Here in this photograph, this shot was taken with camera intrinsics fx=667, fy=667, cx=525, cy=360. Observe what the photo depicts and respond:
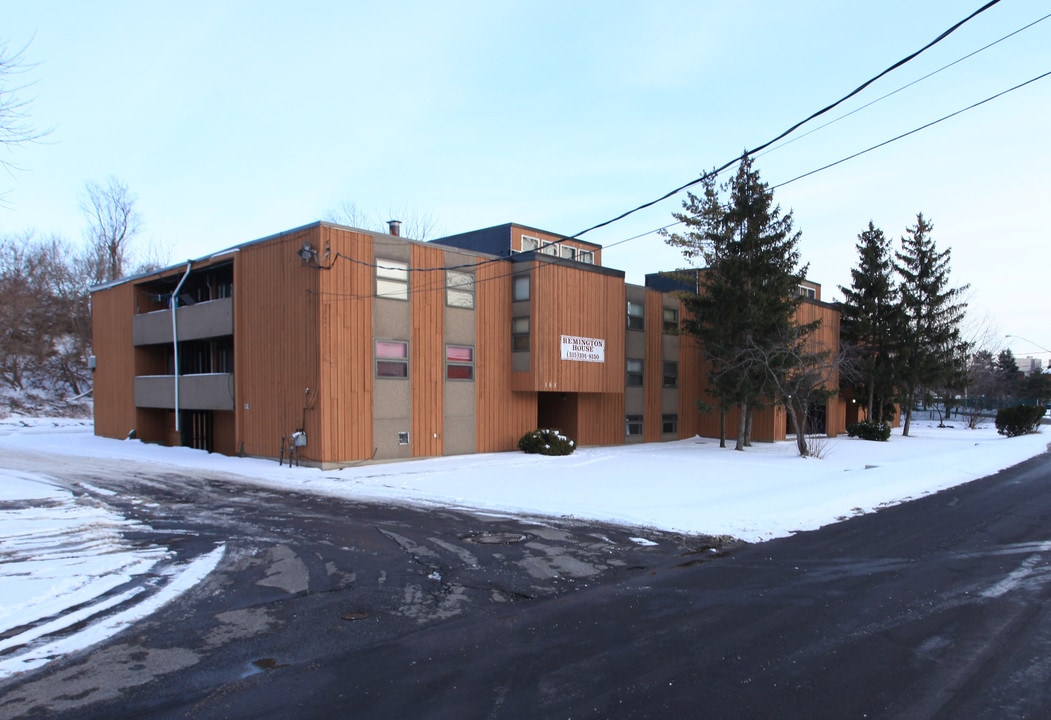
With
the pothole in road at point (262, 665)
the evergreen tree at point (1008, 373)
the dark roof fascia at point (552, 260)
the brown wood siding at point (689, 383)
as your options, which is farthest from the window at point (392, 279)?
the evergreen tree at point (1008, 373)

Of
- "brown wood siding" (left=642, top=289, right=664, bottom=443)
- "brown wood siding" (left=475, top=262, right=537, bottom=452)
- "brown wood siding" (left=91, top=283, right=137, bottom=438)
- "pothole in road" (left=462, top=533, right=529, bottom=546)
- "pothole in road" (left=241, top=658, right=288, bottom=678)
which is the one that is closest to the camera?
"pothole in road" (left=241, top=658, right=288, bottom=678)

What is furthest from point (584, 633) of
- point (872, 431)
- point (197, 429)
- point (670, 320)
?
point (872, 431)

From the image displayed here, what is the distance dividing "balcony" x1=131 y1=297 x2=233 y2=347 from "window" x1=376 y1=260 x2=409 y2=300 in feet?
18.1

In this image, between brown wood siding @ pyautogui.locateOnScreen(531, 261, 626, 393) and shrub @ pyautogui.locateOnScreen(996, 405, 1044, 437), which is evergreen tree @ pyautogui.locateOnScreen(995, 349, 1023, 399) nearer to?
shrub @ pyautogui.locateOnScreen(996, 405, 1044, 437)

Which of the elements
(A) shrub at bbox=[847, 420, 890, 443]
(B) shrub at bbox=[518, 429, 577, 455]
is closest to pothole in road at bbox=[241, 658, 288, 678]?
(B) shrub at bbox=[518, 429, 577, 455]

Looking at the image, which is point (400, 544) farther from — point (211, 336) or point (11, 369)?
point (11, 369)

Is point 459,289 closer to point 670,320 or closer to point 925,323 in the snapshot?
point 670,320

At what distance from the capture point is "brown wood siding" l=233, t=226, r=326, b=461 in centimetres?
1812

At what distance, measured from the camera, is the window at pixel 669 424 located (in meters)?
29.1

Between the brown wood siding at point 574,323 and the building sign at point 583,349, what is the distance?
170 mm

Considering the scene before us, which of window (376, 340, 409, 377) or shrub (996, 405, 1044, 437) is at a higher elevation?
window (376, 340, 409, 377)

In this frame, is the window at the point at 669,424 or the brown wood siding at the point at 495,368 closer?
the brown wood siding at the point at 495,368

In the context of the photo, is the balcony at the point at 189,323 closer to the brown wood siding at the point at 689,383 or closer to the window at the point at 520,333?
the window at the point at 520,333

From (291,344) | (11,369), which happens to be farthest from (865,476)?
(11,369)
